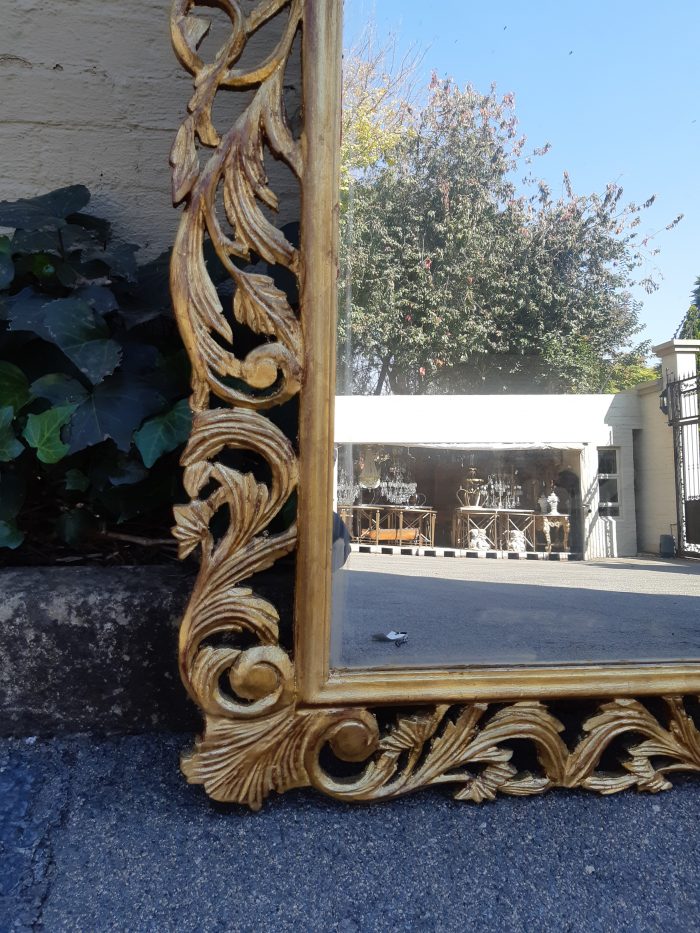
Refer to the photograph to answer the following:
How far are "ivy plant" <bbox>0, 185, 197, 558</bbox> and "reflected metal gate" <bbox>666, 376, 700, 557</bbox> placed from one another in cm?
85

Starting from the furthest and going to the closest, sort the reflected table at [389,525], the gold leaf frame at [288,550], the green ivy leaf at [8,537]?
the green ivy leaf at [8,537], the reflected table at [389,525], the gold leaf frame at [288,550]

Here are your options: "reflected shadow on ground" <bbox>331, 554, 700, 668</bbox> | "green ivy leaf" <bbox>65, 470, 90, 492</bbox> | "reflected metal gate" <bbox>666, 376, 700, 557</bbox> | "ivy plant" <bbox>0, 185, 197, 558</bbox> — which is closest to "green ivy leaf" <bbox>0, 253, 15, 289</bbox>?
"ivy plant" <bbox>0, 185, 197, 558</bbox>

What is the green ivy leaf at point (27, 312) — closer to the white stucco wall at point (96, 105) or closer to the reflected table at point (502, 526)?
the white stucco wall at point (96, 105)

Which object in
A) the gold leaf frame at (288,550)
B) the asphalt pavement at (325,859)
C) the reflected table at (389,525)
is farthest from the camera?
the reflected table at (389,525)

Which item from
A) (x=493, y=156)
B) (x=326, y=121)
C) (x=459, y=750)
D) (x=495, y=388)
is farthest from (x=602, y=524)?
(x=326, y=121)

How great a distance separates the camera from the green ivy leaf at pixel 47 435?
3.94 feet

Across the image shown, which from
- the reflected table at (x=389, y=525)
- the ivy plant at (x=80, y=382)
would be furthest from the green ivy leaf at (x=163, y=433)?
the reflected table at (x=389, y=525)

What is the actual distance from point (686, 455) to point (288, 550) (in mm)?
729

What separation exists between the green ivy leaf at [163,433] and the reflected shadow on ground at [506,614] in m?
0.36

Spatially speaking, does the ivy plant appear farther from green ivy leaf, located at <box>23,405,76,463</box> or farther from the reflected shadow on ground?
the reflected shadow on ground

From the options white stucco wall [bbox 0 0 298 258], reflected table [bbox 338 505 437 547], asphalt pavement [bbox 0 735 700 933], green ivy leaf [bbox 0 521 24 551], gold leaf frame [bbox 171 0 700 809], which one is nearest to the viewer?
asphalt pavement [bbox 0 735 700 933]

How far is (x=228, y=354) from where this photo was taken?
1.05 metres

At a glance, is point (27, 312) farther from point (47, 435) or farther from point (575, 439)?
point (575, 439)

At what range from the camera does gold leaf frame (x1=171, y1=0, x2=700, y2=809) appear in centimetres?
102
